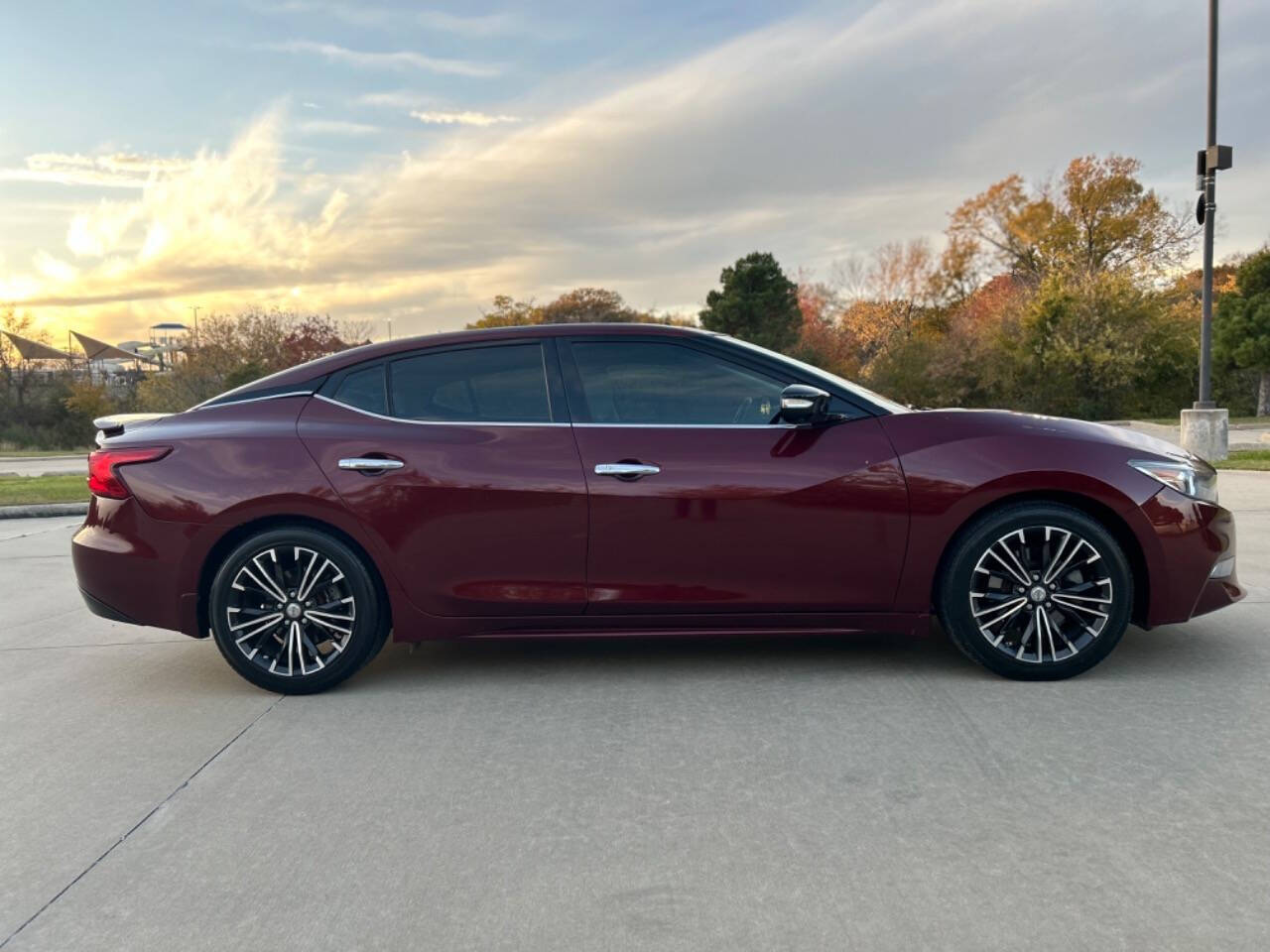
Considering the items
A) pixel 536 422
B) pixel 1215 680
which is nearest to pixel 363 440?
pixel 536 422

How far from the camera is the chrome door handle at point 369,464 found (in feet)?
14.7

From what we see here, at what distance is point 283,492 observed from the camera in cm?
449

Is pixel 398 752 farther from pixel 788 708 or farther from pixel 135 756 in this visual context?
pixel 788 708

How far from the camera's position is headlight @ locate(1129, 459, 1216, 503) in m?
4.45

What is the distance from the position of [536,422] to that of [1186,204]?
44.8m

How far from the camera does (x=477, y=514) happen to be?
4.46 metres

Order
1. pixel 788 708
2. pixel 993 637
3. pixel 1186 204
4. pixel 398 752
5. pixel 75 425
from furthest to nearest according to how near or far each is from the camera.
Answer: pixel 75 425 → pixel 1186 204 → pixel 993 637 → pixel 788 708 → pixel 398 752

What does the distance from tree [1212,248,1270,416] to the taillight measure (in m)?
35.1

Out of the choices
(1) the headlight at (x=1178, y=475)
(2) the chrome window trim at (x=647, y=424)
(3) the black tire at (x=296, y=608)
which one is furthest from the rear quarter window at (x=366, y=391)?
(1) the headlight at (x=1178, y=475)

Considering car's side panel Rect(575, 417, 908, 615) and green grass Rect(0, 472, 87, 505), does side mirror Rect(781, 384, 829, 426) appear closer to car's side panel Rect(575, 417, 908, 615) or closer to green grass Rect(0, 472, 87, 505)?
car's side panel Rect(575, 417, 908, 615)

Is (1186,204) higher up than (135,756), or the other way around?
(1186,204)

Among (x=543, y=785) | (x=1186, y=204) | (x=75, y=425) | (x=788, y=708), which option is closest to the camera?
(x=543, y=785)

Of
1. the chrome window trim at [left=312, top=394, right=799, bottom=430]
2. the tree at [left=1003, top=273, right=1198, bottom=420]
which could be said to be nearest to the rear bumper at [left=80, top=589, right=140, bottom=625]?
the chrome window trim at [left=312, top=394, right=799, bottom=430]

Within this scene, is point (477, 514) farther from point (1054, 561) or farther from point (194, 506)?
point (1054, 561)
